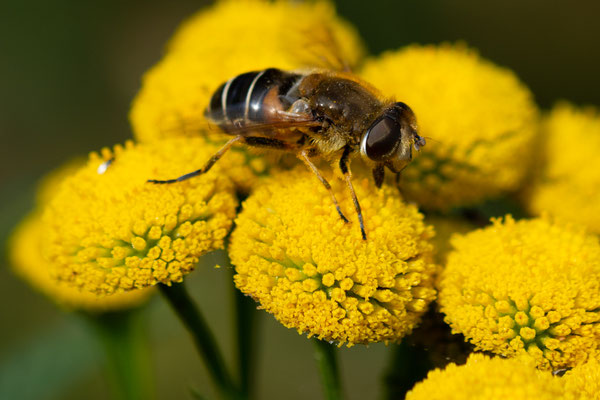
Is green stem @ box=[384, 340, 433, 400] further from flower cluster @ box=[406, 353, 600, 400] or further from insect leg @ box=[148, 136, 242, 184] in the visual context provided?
insect leg @ box=[148, 136, 242, 184]

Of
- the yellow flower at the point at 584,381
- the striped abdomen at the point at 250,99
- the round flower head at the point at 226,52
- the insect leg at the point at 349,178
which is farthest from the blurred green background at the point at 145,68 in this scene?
the yellow flower at the point at 584,381

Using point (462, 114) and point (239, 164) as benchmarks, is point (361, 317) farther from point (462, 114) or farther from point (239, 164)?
point (462, 114)

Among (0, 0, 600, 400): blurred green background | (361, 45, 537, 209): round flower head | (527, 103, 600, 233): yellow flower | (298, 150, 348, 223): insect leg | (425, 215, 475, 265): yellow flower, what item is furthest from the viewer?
(0, 0, 600, 400): blurred green background

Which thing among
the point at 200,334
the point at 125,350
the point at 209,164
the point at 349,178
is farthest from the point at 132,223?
the point at 125,350

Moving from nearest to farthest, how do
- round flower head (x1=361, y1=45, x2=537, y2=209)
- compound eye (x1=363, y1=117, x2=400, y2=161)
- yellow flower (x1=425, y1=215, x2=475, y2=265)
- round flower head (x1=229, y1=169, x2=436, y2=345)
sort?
round flower head (x1=229, y1=169, x2=436, y2=345)
compound eye (x1=363, y1=117, x2=400, y2=161)
yellow flower (x1=425, y1=215, x2=475, y2=265)
round flower head (x1=361, y1=45, x2=537, y2=209)

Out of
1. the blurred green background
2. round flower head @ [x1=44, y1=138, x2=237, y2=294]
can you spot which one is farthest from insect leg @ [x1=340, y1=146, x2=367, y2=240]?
the blurred green background

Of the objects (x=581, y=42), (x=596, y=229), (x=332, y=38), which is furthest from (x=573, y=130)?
(x=581, y=42)
